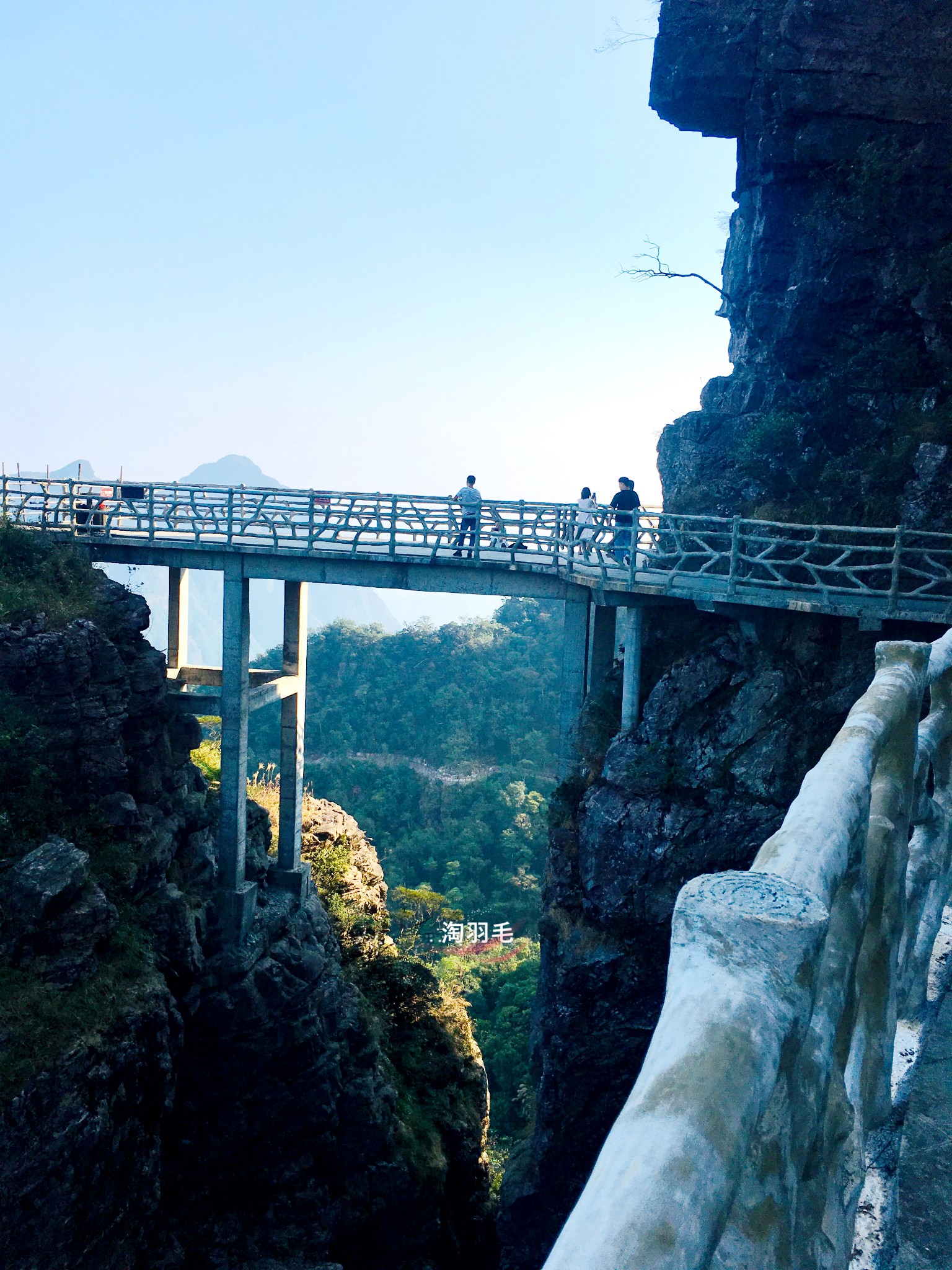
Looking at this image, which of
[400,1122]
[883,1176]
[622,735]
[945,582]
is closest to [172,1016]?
[400,1122]

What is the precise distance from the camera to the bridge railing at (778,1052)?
1.17m

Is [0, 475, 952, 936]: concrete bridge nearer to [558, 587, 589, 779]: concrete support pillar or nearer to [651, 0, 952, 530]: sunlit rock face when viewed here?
[558, 587, 589, 779]: concrete support pillar

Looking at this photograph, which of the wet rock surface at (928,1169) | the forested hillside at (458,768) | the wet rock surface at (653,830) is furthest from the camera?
the forested hillside at (458,768)

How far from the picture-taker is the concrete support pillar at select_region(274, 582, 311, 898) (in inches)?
762

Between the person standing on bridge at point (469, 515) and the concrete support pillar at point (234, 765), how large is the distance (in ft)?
13.9

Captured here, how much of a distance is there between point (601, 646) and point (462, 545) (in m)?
3.08

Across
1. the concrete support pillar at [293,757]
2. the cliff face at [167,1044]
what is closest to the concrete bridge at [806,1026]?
the cliff face at [167,1044]

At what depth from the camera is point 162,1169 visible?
1513 centimetres

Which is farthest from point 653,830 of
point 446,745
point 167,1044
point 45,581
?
point 446,745

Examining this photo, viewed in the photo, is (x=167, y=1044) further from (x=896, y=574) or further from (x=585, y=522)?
(x=896, y=574)

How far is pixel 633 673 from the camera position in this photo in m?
15.1

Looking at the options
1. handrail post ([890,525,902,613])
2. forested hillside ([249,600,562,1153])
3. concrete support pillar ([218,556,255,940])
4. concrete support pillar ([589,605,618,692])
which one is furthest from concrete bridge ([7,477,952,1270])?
forested hillside ([249,600,562,1153])

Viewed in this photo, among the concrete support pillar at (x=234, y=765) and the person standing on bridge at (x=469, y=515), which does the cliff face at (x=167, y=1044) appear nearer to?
the concrete support pillar at (x=234, y=765)

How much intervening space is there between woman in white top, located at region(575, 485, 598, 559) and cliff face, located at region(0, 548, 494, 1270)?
7.79m
